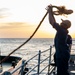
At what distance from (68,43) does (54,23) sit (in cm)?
107

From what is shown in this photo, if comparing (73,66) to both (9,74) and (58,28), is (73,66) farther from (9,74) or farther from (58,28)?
(9,74)

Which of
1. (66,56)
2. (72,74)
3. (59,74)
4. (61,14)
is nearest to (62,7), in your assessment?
(61,14)

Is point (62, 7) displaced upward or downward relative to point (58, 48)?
upward

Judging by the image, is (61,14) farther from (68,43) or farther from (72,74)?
(72,74)

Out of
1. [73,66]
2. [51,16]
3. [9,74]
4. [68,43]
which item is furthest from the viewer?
[73,66]

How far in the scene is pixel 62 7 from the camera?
17.5ft

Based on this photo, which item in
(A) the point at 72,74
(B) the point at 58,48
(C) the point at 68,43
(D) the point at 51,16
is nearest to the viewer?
(D) the point at 51,16

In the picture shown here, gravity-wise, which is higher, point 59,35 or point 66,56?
point 59,35

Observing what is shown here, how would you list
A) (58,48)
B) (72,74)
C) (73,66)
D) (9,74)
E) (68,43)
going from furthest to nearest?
(73,66) < (72,74) < (68,43) < (58,48) < (9,74)

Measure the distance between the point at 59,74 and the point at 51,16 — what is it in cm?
137

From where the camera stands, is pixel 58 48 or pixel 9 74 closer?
pixel 9 74

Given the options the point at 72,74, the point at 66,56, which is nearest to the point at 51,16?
the point at 66,56

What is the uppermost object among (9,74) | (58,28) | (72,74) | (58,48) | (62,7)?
(62,7)

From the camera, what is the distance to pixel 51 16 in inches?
210
